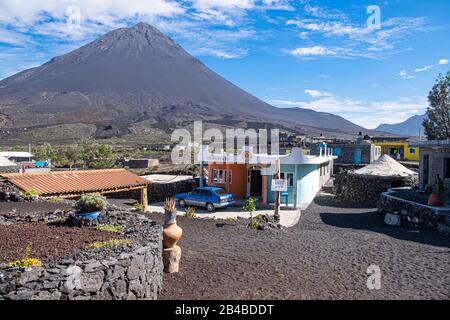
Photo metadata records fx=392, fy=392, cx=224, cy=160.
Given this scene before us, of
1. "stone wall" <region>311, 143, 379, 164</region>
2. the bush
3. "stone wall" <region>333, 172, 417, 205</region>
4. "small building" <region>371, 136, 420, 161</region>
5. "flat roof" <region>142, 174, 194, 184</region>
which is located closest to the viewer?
the bush

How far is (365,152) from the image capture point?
39.2 meters

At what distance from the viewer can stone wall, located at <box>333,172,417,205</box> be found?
2269 cm

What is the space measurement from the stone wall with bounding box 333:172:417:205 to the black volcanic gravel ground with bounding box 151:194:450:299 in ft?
27.3

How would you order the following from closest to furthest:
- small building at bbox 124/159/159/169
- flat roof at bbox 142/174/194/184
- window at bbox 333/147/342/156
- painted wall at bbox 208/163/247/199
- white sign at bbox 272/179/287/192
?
white sign at bbox 272/179/287/192, painted wall at bbox 208/163/247/199, flat roof at bbox 142/174/194/184, window at bbox 333/147/342/156, small building at bbox 124/159/159/169

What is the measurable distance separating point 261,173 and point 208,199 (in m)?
3.66

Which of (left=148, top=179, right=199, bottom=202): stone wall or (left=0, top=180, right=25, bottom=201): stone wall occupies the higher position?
(left=0, top=180, right=25, bottom=201): stone wall

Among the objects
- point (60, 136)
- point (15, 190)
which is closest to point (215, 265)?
point (15, 190)

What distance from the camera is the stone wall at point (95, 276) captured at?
15.5 ft

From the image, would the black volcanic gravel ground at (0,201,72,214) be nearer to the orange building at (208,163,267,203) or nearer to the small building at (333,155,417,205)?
the orange building at (208,163,267,203)

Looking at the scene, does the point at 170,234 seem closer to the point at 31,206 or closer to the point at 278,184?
the point at 31,206

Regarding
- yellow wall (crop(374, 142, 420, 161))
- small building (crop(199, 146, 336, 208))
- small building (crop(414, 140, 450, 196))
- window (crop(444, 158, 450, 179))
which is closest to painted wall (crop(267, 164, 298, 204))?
small building (crop(199, 146, 336, 208))

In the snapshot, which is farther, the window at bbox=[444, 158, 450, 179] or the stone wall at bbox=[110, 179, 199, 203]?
the stone wall at bbox=[110, 179, 199, 203]

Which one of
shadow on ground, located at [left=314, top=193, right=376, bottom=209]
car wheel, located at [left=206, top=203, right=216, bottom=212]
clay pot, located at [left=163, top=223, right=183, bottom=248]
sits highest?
clay pot, located at [left=163, top=223, right=183, bottom=248]

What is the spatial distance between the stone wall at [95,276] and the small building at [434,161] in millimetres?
15408
